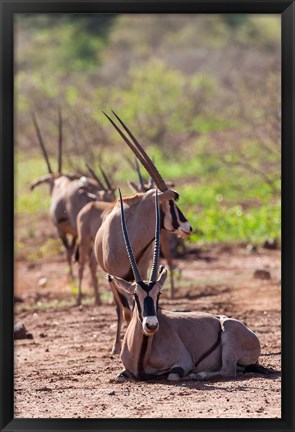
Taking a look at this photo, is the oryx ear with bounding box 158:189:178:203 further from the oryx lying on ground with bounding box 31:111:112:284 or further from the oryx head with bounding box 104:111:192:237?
the oryx lying on ground with bounding box 31:111:112:284

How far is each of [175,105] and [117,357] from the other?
68.5 feet

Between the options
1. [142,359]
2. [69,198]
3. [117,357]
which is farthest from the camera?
[69,198]

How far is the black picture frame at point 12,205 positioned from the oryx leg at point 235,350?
2.11 m

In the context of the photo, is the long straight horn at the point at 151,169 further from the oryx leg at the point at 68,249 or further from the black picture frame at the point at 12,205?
the oryx leg at the point at 68,249

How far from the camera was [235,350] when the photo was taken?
26.0 ft

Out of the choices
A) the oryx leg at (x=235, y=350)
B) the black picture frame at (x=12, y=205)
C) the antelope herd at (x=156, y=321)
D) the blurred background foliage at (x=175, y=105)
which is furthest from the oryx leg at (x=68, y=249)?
the black picture frame at (x=12, y=205)

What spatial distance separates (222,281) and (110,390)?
6740mm

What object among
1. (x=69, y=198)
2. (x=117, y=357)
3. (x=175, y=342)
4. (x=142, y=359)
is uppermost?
(x=69, y=198)

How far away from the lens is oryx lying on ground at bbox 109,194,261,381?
302 inches

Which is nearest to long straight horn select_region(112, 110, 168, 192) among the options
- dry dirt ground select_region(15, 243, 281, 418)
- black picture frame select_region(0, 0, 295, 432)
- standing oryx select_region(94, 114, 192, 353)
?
standing oryx select_region(94, 114, 192, 353)

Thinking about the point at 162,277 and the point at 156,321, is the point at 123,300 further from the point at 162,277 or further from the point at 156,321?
the point at 156,321

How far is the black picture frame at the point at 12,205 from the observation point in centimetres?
563

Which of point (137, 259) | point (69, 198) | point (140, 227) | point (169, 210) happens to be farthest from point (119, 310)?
point (69, 198)

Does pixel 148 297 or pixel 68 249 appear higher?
pixel 68 249
